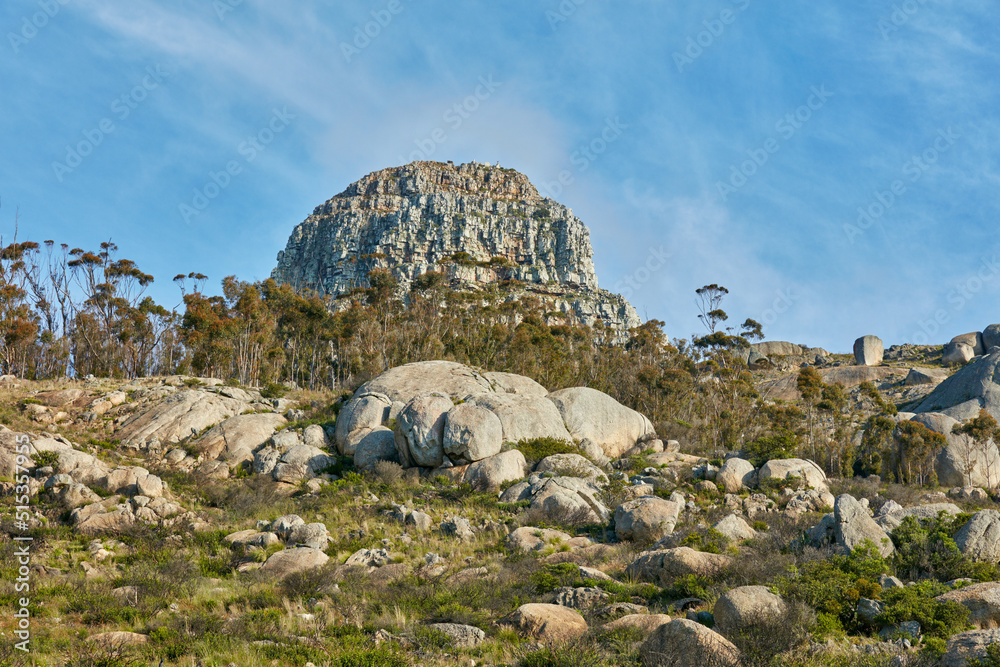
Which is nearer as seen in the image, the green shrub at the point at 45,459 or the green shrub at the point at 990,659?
the green shrub at the point at 990,659

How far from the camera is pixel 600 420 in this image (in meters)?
→ 34.6

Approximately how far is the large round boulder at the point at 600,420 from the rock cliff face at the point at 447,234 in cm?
9805

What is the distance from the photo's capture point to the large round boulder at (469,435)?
2667cm

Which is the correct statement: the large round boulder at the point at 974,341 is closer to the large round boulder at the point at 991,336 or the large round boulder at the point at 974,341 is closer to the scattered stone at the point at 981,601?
the large round boulder at the point at 991,336

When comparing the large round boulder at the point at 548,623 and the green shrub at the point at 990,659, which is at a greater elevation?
the large round boulder at the point at 548,623

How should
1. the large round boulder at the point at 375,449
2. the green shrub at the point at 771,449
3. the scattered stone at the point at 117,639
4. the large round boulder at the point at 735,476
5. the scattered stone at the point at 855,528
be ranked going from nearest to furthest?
1. the scattered stone at the point at 117,639
2. the scattered stone at the point at 855,528
3. the large round boulder at the point at 735,476
4. the large round boulder at the point at 375,449
5. the green shrub at the point at 771,449

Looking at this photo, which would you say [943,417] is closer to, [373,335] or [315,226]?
[373,335]

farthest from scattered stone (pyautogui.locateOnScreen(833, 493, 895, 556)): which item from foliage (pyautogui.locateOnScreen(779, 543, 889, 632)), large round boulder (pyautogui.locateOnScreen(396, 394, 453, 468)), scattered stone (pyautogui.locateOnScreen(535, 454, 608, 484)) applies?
large round boulder (pyautogui.locateOnScreen(396, 394, 453, 468))

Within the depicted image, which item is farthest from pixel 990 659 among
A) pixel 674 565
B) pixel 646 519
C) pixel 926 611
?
pixel 646 519

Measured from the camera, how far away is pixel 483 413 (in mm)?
27625

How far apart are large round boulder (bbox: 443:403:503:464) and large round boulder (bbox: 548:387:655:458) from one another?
6862 mm

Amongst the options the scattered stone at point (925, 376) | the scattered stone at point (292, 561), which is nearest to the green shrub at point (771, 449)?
the scattered stone at point (292, 561)

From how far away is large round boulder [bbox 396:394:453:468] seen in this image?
2709 centimetres

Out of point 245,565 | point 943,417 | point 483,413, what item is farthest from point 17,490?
point 943,417
